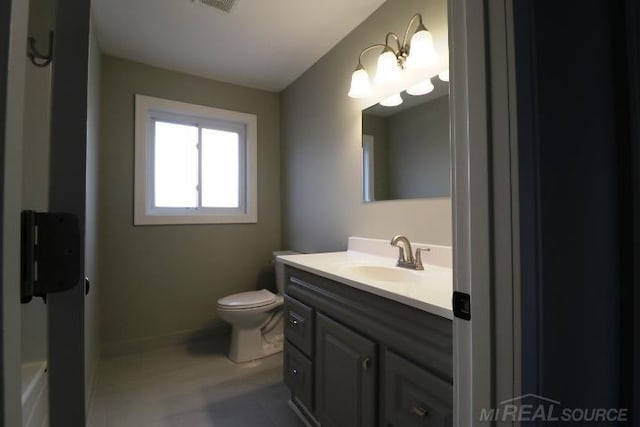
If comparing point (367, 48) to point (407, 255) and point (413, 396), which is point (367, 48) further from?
point (413, 396)

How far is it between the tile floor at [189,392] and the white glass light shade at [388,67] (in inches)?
74.5

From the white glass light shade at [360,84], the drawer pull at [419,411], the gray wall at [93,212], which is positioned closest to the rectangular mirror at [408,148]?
the white glass light shade at [360,84]

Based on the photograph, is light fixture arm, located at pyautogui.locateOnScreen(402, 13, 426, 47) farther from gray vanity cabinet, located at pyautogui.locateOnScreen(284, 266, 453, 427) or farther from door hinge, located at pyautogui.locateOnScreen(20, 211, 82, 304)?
door hinge, located at pyautogui.locateOnScreen(20, 211, 82, 304)

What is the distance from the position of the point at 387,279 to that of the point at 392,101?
1.00 meters

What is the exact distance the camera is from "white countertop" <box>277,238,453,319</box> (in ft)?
2.81

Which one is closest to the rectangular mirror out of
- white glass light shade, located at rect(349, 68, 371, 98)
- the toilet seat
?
white glass light shade, located at rect(349, 68, 371, 98)

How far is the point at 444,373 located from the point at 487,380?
0.20 m

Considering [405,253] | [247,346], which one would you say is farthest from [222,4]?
[247,346]

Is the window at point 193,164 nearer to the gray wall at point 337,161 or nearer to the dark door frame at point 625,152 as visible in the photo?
the gray wall at point 337,161

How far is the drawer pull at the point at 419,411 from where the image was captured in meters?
0.83

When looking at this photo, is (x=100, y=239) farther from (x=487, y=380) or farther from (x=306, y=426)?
(x=487, y=380)

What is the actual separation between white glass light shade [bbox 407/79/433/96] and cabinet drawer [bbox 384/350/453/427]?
1.24m

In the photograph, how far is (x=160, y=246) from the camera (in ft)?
7.88

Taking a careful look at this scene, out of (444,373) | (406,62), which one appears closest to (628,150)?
(444,373)
